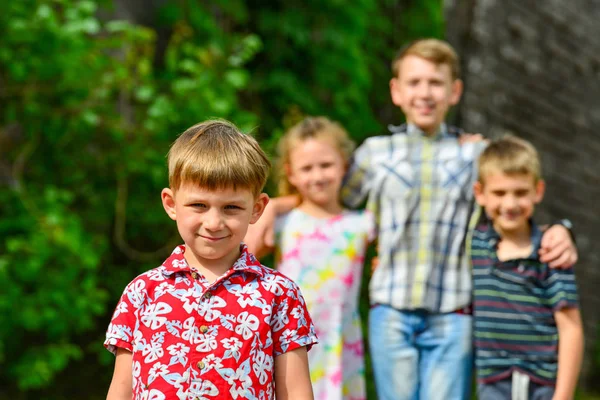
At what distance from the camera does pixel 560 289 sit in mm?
2922

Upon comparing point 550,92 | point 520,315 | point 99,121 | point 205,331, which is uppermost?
point 550,92

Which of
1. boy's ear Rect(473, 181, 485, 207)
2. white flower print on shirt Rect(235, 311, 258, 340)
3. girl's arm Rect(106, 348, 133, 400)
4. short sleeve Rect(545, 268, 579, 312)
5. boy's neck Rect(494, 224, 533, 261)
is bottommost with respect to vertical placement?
girl's arm Rect(106, 348, 133, 400)

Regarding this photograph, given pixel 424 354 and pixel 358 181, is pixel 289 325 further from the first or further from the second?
pixel 358 181

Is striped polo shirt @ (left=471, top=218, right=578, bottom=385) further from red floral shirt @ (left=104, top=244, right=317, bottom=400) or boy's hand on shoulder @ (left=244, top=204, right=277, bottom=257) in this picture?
red floral shirt @ (left=104, top=244, right=317, bottom=400)

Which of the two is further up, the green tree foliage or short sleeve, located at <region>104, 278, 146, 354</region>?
the green tree foliage

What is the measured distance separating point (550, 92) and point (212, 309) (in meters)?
6.52

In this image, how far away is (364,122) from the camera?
218 inches

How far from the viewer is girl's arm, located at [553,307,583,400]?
9.43 feet

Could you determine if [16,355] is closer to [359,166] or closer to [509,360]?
[359,166]

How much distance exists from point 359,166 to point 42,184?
5.49ft

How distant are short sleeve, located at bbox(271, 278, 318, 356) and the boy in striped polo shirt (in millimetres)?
1133

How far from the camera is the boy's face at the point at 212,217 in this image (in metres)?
1.97

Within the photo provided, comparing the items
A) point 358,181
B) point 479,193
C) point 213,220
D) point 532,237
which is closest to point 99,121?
point 358,181

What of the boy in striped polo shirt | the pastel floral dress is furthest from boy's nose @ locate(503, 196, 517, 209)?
the pastel floral dress
